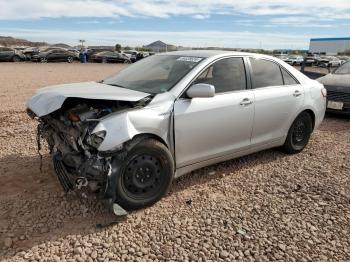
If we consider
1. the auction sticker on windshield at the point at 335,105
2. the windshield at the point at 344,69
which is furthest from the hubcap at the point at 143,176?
the windshield at the point at 344,69

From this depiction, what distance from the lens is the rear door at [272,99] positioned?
471 cm

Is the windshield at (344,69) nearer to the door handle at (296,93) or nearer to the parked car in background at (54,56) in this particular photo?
the door handle at (296,93)

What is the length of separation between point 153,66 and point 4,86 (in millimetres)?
10639

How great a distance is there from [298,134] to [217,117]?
207cm

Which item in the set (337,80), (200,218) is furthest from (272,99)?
(337,80)

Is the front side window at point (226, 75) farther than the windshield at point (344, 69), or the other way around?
the windshield at point (344, 69)

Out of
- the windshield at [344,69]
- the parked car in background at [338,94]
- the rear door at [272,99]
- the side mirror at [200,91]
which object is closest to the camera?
the side mirror at [200,91]

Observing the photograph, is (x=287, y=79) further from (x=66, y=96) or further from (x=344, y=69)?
(x=344, y=69)

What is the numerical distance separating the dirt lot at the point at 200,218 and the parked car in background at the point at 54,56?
31.3 metres

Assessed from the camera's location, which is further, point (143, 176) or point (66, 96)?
point (143, 176)

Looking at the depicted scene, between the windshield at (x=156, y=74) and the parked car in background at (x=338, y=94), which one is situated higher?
the windshield at (x=156, y=74)

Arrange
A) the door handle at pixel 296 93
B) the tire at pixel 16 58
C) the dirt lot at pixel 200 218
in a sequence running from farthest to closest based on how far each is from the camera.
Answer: the tire at pixel 16 58
the door handle at pixel 296 93
the dirt lot at pixel 200 218

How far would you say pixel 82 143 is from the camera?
348cm

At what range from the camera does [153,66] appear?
4.62m
